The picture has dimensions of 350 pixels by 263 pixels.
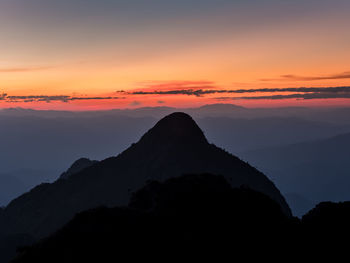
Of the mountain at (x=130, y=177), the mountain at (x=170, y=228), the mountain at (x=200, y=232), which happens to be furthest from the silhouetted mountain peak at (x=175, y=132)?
the mountain at (x=170, y=228)

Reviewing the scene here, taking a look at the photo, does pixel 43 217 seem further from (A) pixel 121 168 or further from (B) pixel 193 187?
(B) pixel 193 187

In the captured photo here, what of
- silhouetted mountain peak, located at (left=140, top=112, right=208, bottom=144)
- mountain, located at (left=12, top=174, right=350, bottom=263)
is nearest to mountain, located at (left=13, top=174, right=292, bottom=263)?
mountain, located at (left=12, top=174, right=350, bottom=263)

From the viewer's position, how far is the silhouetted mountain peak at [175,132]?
151 meters

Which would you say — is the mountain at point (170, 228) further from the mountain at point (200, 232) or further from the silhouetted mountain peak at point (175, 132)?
the silhouetted mountain peak at point (175, 132)

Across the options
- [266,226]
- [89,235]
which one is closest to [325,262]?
[266,226]

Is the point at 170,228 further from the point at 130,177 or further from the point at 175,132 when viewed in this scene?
the point at 175,132

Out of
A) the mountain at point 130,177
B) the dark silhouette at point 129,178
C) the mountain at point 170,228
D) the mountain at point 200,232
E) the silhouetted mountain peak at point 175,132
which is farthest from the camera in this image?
the silhouetted mountain peak at point 175,132

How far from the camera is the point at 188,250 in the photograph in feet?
124

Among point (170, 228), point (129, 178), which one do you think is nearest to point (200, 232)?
point (170, 228)

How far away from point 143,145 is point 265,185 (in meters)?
54.0

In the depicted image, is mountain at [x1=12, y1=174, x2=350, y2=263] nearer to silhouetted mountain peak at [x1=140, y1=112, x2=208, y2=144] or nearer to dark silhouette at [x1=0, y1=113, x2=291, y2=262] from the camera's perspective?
dark silhouette at [x1=0, y1=113, x2=291, y2=262]

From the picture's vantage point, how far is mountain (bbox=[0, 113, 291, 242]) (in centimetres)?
12519

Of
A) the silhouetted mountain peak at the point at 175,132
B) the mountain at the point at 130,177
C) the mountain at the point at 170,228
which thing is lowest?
the mountain at the point at 130,177

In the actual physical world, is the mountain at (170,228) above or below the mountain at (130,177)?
above
